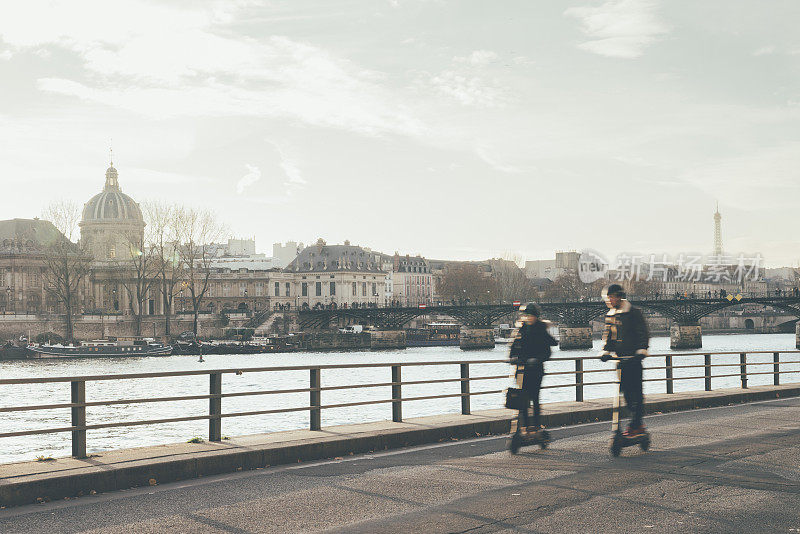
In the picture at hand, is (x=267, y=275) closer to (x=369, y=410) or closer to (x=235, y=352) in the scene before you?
(x=235, y=352)

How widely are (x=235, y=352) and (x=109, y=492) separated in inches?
4000

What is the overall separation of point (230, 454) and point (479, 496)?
327 centimetres

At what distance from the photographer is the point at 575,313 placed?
12025 centimetres

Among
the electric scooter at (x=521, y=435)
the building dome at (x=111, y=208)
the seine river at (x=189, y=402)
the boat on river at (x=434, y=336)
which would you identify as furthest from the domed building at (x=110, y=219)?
the electric scooter at (x=521, y=435)

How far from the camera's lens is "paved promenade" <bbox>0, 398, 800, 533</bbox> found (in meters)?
8.29

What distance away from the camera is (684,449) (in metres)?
12.6

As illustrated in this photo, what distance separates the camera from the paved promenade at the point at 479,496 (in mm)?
8289

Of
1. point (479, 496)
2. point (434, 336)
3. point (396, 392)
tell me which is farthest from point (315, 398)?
point (434, 336)

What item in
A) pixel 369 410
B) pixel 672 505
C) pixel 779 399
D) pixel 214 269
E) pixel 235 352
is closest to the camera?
pixel 672 505

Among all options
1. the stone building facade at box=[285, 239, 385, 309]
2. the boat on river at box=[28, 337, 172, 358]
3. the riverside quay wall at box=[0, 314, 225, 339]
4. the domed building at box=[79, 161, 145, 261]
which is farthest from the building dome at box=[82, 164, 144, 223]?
the boat on river at box=[28, 337, 172, 358]

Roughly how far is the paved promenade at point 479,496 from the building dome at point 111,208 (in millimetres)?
154162

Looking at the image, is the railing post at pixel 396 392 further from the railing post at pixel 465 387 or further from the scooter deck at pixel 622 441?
the scooter deck at pixel 622 441

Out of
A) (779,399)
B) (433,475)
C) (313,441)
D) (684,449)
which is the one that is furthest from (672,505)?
(779,399)

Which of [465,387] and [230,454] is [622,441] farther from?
[230,454]
